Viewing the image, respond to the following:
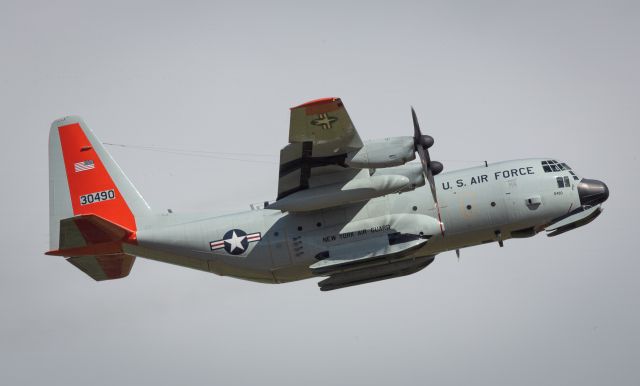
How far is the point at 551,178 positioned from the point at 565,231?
1.59 meters

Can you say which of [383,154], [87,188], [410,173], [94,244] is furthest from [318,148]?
[87,188]

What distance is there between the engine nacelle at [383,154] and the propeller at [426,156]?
588 mm

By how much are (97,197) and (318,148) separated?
7699 millimetres

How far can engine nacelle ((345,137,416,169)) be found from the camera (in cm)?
2194

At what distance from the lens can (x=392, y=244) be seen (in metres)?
23.7

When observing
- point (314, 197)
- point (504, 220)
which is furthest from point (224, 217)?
point (504, 220)

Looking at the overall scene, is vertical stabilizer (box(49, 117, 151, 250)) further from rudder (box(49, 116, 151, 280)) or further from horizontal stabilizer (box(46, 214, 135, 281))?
horizontal stabilizer (box(46, 214, 135, 281))

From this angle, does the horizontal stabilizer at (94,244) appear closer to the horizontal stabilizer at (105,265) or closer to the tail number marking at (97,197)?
the horizontal stabilizer at (105,265)

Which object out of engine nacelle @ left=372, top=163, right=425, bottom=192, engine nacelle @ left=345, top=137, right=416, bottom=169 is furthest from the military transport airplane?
engine nacelle @ left=345, top=137, right=416, bottom=169

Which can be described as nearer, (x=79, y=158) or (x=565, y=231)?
(x=565, y=231)

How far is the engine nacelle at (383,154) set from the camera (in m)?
21.9

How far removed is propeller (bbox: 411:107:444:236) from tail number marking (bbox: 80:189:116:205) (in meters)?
9.63

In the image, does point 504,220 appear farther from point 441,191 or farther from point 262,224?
point 262,224

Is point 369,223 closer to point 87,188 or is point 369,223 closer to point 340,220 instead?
point 340,220
